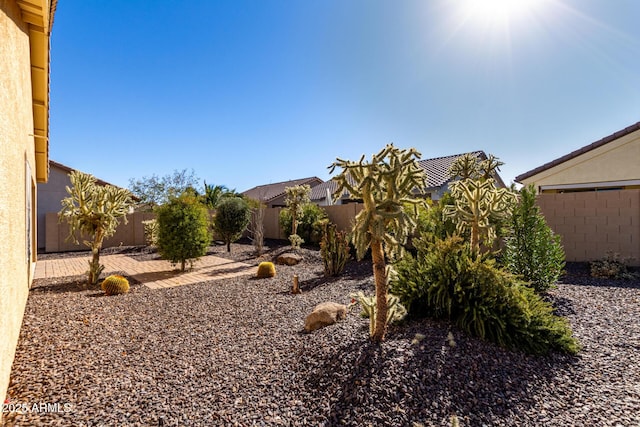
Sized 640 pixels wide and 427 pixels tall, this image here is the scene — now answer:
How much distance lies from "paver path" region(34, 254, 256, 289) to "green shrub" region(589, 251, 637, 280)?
28.7 ft

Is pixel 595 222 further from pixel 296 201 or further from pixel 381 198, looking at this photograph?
pixel 296 201

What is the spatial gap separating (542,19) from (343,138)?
6.67 metres

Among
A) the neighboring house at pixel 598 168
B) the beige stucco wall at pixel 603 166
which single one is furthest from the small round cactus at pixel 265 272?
the beige stucco wall at pixel 603 166

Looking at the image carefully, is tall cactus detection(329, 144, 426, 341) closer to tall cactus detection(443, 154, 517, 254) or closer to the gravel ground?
the gravel ground

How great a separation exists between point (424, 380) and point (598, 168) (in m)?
13.0

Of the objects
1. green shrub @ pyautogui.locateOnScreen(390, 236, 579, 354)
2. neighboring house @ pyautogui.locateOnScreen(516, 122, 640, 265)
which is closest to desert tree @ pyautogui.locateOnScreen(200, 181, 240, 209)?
neighboring house @ pyautogui.locateOnScreen(516, 122, 640, 265)

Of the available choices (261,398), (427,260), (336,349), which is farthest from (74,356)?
(427,260)

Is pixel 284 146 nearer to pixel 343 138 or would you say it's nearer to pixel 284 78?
pixel 343 138

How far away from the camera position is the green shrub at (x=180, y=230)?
8.27 meters

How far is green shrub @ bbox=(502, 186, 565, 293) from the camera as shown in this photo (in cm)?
543

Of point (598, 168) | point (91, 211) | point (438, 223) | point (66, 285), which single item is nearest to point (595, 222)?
point (438, 223)

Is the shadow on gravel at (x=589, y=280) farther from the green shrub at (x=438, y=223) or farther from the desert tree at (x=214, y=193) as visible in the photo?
the desert tree at (x=214, y=193)

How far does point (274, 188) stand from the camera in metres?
34.8

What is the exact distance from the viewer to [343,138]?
11.6 m
